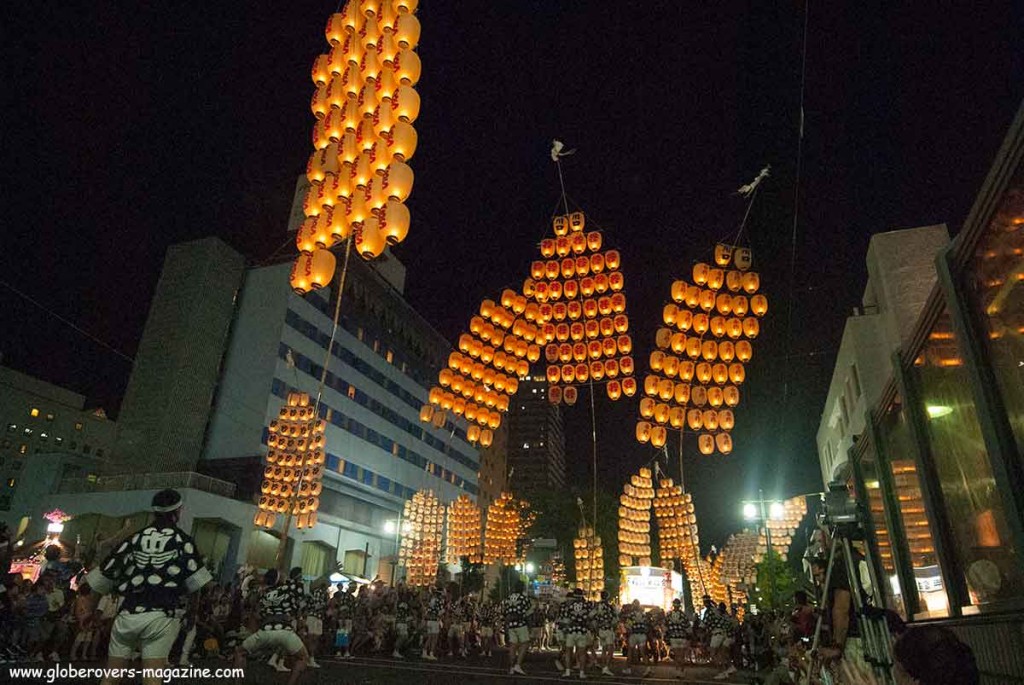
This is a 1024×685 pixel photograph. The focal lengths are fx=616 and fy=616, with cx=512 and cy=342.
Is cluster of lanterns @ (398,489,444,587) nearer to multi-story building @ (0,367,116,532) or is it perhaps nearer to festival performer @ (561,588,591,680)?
festival performer @ (561,588,591,680)

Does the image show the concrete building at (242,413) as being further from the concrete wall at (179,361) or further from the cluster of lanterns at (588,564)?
the cluster of lanterns at (588,564)

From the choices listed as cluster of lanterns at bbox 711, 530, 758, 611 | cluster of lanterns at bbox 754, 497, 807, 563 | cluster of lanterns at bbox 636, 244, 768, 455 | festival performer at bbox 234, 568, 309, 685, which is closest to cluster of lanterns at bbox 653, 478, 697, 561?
cluster of lanterns at bbox 754, 497, 807, 563

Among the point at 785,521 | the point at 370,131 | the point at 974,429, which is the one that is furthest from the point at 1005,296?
the point at 785,521

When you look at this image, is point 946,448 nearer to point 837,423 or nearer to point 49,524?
point 837,423

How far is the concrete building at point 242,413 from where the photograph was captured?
106 feet

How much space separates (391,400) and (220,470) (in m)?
14.9

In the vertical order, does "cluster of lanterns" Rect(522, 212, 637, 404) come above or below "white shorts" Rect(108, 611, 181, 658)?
above

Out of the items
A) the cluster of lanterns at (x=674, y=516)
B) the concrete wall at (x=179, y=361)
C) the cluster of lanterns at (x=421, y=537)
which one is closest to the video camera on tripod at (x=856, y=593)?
the cluster of lanterns at (x=674, y=516)

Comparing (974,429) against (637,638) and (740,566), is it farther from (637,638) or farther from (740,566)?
(740,566)

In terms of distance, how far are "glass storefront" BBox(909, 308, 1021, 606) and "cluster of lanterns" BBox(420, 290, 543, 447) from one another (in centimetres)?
1717

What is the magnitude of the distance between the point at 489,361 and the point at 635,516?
1656cm

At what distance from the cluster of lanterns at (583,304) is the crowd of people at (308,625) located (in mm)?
7892

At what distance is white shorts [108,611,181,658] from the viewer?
15.6 ft

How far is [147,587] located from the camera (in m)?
4.82
